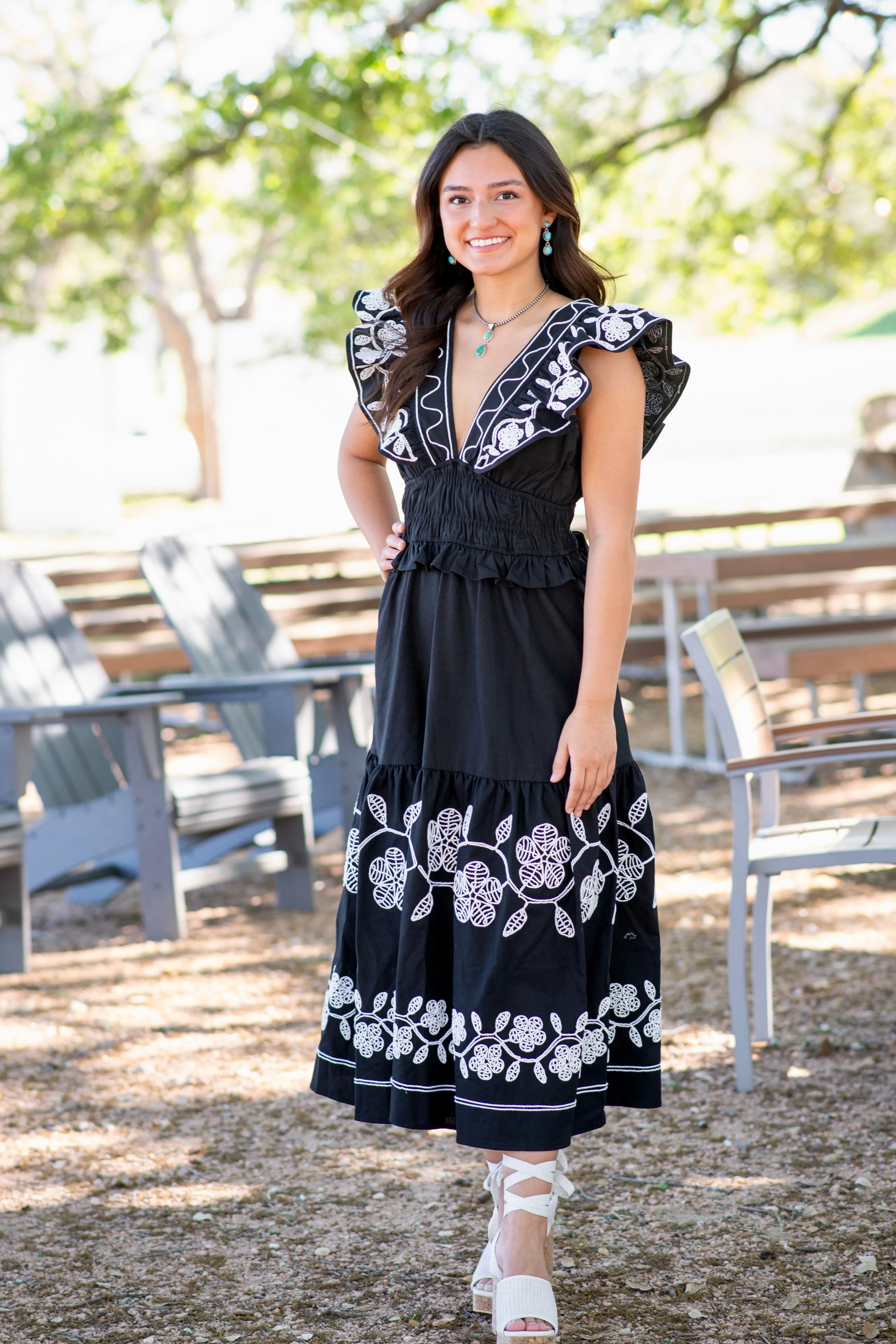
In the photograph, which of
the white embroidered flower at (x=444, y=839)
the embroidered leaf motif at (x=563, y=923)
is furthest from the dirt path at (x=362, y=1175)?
the white embroidered flower at (x=444, y=839)

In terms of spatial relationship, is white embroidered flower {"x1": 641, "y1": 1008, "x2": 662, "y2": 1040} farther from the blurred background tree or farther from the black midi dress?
the blurred background tree

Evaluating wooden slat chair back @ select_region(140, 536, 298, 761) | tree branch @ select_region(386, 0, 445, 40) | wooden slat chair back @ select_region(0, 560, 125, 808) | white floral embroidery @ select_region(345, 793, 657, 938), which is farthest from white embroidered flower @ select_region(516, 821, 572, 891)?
tree branch @ select_region(386, 0, 445, 40)

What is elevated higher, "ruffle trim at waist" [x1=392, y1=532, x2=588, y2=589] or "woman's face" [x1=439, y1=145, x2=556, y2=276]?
"woman's face" [x1=439, y1=145, x2=556, y2=276]

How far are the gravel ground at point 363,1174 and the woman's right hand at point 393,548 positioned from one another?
117cm

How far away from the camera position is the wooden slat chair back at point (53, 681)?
4.57 meters

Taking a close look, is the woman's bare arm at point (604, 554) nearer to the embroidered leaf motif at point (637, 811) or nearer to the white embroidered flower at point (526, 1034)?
the embroidered leaf motif at point (637, 811)

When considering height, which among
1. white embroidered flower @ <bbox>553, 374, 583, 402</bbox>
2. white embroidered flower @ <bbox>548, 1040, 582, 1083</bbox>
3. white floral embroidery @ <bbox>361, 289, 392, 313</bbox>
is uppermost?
white floral embroidery @ <bbox>361, 289, 392, 313</bbox>

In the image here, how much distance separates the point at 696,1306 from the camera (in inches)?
90.1

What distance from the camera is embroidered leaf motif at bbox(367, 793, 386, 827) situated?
2.21 m

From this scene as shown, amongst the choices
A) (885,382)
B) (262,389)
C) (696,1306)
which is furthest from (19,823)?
(885,382)

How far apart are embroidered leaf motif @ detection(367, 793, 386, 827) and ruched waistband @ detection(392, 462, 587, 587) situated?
35 centimetres

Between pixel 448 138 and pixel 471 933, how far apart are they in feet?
3.85

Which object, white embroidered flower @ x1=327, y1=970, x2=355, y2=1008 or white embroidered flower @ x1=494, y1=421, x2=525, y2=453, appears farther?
white embroidered flower @ x1=327, y1=970, x2=355, y2=1008

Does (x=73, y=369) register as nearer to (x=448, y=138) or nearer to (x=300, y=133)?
(x=300, y=133)
